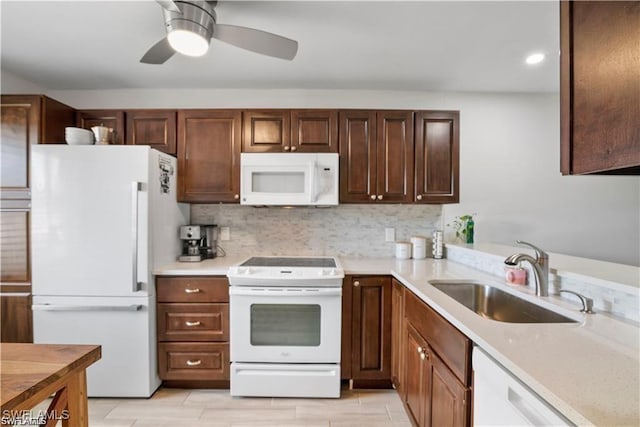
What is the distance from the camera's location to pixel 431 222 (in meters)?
2.88

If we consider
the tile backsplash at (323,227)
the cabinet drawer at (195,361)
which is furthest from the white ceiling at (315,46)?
the cabinet drawer at (195,361)

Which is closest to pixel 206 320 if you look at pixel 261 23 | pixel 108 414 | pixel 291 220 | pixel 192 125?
pixel 108 414

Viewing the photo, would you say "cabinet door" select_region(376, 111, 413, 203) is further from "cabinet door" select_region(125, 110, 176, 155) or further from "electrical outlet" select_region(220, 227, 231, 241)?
"cabinet door" select_region(125, 110, 176, 155)

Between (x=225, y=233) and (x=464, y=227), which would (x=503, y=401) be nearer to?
(x=464, y=227)

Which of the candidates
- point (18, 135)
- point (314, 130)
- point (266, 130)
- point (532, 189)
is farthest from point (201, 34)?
point (532, 189)

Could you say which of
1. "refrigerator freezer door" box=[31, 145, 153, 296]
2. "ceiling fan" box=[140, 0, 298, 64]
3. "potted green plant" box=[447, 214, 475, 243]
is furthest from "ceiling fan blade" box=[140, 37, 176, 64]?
"potted green plant" box=[447, 214, 475, 243]

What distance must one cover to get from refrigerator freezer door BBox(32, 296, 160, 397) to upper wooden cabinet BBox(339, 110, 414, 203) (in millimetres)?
1708

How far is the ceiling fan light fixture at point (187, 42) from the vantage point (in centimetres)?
148

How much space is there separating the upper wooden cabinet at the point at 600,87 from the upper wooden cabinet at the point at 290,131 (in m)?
1.89

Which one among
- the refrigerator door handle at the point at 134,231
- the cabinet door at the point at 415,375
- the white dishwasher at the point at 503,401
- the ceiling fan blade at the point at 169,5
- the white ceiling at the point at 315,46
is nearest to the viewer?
the white dishwasher at the point at 503,401

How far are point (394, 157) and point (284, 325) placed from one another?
1.54 meters

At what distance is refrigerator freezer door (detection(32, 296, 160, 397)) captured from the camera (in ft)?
6.86

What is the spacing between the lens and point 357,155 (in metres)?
2.55

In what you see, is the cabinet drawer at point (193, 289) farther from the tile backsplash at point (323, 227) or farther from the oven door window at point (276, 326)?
the tile backsplash at point (323, 227)
